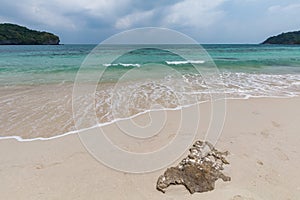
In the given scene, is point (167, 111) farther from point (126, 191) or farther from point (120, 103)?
point (126, 191)

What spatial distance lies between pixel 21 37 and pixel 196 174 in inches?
4499

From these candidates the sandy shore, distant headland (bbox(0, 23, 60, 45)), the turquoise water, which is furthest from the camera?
distant headland (bbox(0, 23, 60, 45))

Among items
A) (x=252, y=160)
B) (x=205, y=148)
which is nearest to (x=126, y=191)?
(x=205, y=148)

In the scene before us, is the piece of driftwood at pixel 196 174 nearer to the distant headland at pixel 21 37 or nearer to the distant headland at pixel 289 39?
the distant headland at pixel 21 37

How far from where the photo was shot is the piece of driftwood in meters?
2.62

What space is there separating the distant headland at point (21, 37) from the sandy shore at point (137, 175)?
105979 mm

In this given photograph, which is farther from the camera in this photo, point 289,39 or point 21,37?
point 289,39

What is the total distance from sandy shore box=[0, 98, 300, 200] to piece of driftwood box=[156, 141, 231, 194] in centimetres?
8

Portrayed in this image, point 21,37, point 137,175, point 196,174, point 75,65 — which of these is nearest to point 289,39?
point 75,65

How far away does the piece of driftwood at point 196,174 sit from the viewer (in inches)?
103

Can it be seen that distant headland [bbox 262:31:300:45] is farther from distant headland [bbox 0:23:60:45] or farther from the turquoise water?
distant headland [bbox 0:23:60:45]

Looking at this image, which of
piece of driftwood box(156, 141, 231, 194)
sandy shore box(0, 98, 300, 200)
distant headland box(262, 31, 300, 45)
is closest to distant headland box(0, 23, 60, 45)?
sandy shore box(0, 98, 300, 200)

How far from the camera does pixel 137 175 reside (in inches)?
115

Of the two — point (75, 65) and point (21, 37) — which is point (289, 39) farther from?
point (21, 37)
